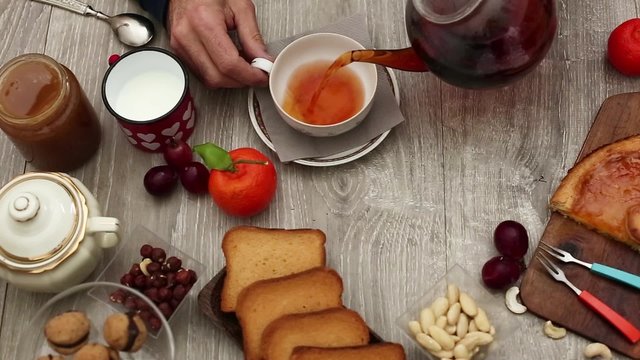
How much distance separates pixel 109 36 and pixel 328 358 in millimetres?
709

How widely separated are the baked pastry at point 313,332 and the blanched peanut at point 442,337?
3.7 inches

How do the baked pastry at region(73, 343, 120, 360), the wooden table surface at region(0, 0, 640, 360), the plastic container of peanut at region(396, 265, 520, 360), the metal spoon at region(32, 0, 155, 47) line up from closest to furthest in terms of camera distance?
the baked pastry at region(73, 343, 120, 360) → the plastic container of peanut at region(396, 265, 520, 360) → the wooden table surface at region(0, 0, 640, 360) → the metal spoon at region(32, 0, 155, 47)

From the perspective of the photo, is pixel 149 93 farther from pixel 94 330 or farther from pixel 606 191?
pixel 606 191

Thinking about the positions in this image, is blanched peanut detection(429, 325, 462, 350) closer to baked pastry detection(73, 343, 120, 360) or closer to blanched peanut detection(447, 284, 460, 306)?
blanched peanut detection(447, 284, 460, 306)

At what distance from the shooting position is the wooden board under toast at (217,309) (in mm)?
1058

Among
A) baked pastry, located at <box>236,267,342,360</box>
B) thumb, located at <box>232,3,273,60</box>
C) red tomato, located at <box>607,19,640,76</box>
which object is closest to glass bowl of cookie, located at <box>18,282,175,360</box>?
baked pastry, located at <box>236,267,342,360</box>

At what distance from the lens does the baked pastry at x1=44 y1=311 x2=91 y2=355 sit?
0.94 metres

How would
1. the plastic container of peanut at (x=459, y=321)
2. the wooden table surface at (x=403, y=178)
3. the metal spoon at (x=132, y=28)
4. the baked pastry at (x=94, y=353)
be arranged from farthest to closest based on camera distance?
the metal spoon at (x=132, y=28), the wooden table surface at (x=403, y=178), the plastic container of peanut at (x=459, y=321), the baked pastry at (x=94, y=353)

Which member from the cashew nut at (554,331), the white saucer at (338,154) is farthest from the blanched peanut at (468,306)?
the white saucer at (338,154)

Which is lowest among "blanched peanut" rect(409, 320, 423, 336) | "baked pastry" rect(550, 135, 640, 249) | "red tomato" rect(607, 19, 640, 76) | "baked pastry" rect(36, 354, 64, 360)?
"baked pastry" rect(36, 354, 64, 360)

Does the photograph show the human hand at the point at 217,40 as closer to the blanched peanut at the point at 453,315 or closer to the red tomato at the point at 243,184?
the red tomato at the point at 243,184

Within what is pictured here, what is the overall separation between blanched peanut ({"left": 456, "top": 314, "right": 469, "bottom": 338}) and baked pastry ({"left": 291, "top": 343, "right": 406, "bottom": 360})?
0.10 meters

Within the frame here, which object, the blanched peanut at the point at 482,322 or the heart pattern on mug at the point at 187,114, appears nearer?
the blanched peanut at the point at 482,322

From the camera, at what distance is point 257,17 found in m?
1.33
